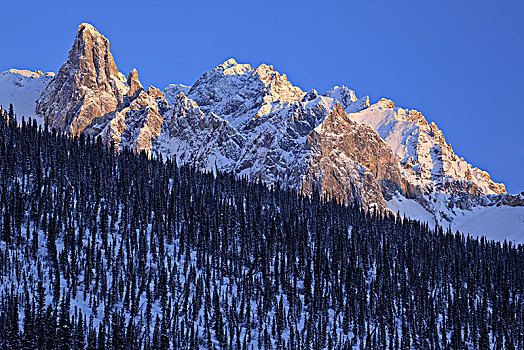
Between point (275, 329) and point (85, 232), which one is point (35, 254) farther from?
point (275, 329)

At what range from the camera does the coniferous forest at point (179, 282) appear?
135 metres

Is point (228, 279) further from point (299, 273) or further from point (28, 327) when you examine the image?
point (28, 327)

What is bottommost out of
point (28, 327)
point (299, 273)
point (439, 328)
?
point (28, 327)

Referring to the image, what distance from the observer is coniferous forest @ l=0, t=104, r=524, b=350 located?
135 metres

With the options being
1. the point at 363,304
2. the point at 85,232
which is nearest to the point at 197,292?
the point at 85,232

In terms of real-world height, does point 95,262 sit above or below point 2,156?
below

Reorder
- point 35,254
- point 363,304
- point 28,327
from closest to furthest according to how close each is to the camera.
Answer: point 28,327, point 35,254, point 363,304

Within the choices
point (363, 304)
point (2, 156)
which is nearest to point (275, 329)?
point (363, 304)

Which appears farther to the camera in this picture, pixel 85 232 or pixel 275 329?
pixel 85 232

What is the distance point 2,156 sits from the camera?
585ft

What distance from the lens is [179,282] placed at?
15850 cm

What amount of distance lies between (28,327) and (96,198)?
7111cm

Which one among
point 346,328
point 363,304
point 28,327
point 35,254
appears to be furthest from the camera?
point 363,304

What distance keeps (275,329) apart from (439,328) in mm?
44500
